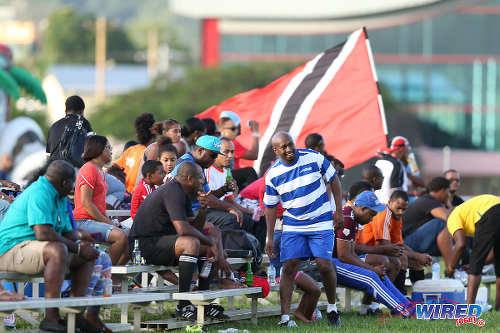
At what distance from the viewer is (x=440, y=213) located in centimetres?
1378

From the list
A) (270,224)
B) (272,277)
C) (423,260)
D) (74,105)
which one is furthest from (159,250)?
(423,260)

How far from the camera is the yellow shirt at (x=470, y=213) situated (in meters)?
12.0

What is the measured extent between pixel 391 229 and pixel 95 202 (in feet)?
12.2

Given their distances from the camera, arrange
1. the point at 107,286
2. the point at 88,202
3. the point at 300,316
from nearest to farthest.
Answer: the point at 107,286, the point at 88,202, the point at 300,316

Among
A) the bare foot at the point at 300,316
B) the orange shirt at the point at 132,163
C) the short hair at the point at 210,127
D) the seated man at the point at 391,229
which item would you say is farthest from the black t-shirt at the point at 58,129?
the seated man at the point at 391,229

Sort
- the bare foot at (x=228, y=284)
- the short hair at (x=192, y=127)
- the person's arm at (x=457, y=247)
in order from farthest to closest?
the person's arm at (x=457, y=247)
the short hair at (x=192, y=127)
the bare foot at (x=228, y=284)

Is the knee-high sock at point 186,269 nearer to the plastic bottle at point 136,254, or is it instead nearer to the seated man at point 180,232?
the seated man at point 180,232

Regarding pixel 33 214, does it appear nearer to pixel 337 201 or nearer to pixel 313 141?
pixel 337 201

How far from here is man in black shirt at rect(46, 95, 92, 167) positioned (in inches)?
428

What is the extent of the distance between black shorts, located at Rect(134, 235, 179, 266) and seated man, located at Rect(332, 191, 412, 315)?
6.84 feet

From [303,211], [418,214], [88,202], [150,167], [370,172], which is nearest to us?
[88,202]

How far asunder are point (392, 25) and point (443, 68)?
4.52 meters

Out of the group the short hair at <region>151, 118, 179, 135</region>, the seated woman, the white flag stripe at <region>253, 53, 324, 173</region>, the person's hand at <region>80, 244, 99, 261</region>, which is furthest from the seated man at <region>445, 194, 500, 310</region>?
the person's hand at <region>80, 244, 99, 261</region>

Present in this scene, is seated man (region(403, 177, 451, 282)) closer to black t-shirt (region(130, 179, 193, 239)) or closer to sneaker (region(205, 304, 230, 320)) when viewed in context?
sneaker (region(205, 304, 230, 320))
